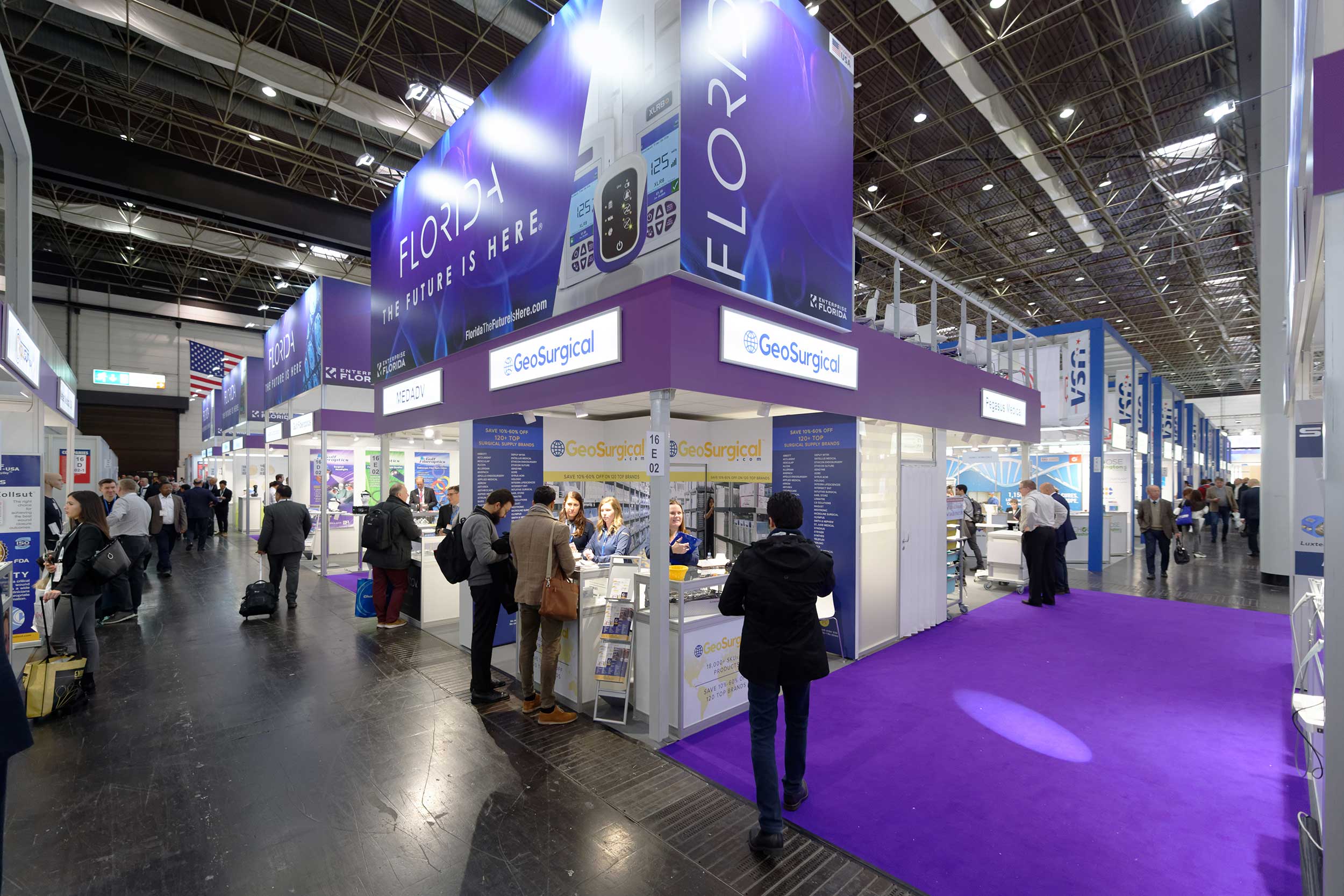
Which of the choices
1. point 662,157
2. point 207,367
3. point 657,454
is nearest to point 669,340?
point 657,454

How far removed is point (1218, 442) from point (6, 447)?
4187 centimetres

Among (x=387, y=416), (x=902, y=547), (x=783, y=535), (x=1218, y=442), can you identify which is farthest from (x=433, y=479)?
(x=1218, y=442)

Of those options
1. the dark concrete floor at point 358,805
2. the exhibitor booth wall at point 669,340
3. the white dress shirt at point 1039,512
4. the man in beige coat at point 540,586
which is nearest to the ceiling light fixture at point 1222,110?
the exhibitor booth wall at point 669,340

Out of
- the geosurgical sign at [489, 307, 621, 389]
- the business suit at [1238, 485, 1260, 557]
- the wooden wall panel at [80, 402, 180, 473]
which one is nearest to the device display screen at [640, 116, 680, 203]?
the geosurgical sign at [489, 307, 621, 389]

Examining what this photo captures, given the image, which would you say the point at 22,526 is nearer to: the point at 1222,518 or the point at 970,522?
the point at 970,522

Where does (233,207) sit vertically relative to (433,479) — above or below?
above

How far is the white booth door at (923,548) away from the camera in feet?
19.4

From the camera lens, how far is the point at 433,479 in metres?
12.0

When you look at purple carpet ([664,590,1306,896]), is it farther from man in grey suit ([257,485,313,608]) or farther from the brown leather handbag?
man in grey suit ([257,485,313,608])

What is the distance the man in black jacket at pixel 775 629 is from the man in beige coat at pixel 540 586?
1.45 m

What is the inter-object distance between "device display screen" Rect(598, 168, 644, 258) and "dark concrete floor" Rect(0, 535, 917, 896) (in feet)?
9.97

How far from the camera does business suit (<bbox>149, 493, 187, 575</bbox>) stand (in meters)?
8.94

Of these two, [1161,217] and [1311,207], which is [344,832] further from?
[1161,217]

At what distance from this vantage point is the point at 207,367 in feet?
67.1
